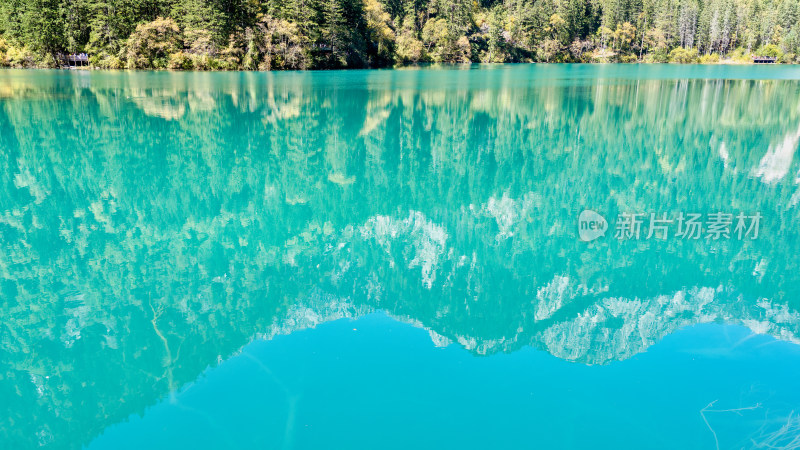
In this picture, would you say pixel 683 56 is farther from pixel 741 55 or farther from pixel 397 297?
pixel 397 297

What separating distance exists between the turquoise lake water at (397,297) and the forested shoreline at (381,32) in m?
46.5

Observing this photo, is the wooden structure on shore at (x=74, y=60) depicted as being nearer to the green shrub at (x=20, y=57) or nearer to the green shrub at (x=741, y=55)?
the green shrub at (x=20, y=57)

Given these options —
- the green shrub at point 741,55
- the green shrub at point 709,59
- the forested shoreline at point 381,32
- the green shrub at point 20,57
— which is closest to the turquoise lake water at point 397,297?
the forested shoreline at point 381,32

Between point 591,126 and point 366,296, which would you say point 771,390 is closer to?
point 366,296

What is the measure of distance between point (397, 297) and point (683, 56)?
107 m

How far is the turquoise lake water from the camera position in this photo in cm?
428

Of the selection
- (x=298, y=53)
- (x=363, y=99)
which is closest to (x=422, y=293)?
(x=363, y=99)

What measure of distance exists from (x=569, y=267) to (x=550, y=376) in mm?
2668

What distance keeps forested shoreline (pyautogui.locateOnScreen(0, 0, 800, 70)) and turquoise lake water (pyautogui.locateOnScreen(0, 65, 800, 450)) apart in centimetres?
4652

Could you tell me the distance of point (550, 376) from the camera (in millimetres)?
4871

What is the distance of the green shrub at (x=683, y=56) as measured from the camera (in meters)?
95.7

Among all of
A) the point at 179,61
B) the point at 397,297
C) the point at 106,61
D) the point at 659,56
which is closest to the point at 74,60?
the point at 106,61

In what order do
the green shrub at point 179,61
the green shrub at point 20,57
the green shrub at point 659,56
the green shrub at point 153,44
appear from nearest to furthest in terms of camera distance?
the green shrub at point 153,44 < the green shrub at point 179,61 < the green shrub at point 20,57 < the green shrub at point 659,56

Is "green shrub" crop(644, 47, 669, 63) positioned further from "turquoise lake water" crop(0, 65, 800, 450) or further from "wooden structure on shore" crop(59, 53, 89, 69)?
"turquoise lake water" crop(0, 65, 800, 450)
